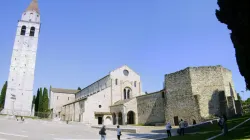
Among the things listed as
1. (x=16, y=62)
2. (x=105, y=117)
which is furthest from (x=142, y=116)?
(x=16, y=62)

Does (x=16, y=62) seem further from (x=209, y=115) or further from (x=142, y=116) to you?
(x=209, y=115)

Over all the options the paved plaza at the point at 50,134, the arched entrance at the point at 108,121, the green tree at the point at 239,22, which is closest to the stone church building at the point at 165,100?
the arched entrance at the point at 108,121

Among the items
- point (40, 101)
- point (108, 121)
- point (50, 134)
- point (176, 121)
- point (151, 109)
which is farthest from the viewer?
point (40, 101)

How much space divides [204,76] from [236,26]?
19.5m

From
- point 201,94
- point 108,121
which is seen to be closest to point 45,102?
point 108,121

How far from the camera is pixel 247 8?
1186 cm

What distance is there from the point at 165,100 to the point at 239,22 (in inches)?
933

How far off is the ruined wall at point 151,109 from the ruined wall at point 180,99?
164cm

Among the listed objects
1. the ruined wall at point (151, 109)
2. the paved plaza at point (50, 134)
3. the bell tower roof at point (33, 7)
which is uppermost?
the bell tower roof at point (33, 7)

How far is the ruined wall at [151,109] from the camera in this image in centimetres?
3570

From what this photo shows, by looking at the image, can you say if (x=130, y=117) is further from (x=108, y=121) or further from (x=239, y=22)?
(x=239, y=22)

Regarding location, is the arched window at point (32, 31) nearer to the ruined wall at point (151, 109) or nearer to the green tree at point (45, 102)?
the green tree at point (45, 102)

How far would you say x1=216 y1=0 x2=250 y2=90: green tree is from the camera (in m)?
12.0

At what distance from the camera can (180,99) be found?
3266cm
